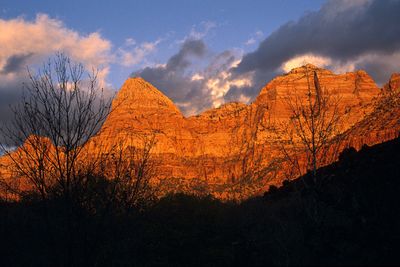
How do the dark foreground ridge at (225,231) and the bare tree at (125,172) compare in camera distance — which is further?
the bare tree at (125,172)

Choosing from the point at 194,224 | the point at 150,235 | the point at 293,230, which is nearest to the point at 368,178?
the point at 293,230

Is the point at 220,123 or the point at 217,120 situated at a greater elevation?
the point at 217,120

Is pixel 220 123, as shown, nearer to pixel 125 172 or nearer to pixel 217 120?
pixel 217 120

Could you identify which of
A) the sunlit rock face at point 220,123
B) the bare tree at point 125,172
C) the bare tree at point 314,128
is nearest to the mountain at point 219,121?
the sunlit rock face at point 220,123

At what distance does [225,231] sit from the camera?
19.5 metres

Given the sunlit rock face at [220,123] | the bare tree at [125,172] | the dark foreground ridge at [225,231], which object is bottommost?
the dark foreground ridge at [225,231]

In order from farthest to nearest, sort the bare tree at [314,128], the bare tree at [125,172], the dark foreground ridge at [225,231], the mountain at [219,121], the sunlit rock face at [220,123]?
the mountain at [219,121]
the sunlit rock face at [220,123]
the bare tree at [314,128]
the bare tree at [125,172]
the dark foreground ridge at [225,231]

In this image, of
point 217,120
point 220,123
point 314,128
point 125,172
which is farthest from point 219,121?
point 314,128

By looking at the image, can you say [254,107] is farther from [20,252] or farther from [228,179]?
[20,252]

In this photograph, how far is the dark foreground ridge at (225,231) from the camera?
9375 millimetres

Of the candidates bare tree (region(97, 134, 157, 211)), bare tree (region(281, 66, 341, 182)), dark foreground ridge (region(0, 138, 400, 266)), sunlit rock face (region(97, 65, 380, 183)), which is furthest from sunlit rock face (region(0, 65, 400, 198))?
bare tree (region(281, 66, 341, 182))

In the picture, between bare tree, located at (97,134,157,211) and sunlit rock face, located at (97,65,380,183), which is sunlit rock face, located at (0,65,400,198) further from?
bare tree, located at (97,134,157,211)

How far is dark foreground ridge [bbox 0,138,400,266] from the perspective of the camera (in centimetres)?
938

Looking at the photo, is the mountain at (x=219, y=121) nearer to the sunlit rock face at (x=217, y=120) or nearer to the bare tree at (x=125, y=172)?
the sunlit rock face at (x=217, y=120)
